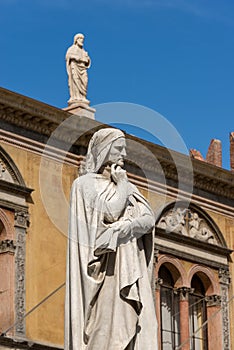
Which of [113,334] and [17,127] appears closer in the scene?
[113,334]

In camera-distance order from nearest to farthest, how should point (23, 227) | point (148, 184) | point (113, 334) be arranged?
point (113, 334)
point (23, 227)
point (148, 184)

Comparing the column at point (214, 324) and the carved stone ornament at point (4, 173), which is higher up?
the carved stone ornament at point (4, 173)

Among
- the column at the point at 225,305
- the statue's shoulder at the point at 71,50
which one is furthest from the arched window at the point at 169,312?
the statue's shoulder at the point at 71,50

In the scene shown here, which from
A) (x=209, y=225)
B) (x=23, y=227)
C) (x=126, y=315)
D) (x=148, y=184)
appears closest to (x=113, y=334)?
(x=126, y=315)

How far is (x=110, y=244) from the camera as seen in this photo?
7902 mm

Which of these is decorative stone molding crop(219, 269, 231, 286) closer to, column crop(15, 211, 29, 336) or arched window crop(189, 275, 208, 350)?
arched window crop(189, 275, 208, 350)

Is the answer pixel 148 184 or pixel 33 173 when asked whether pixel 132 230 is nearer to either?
pixel 33 173

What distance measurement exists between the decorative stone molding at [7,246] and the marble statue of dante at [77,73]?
2933mm

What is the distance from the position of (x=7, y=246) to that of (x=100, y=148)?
13.5 m

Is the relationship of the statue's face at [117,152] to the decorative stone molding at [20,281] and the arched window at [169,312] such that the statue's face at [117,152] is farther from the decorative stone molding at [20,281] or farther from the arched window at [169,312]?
the arched window at [169,312]

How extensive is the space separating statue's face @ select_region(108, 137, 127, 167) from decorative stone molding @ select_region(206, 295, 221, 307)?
1751 centimetres

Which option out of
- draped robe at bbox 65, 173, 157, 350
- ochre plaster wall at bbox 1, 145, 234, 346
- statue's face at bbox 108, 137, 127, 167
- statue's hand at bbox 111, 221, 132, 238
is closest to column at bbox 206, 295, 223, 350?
ochre plaster wall at bbox 1, 145, 234, 346

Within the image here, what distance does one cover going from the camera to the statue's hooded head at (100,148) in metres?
8.25

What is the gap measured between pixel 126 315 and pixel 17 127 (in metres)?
14.5
